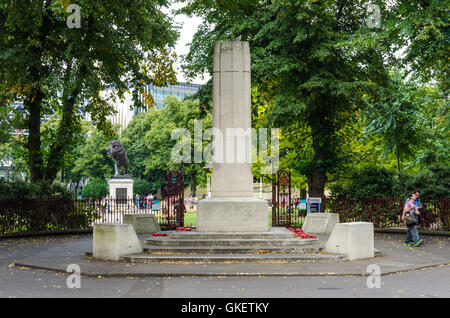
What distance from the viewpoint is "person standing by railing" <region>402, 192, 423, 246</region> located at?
642 inches

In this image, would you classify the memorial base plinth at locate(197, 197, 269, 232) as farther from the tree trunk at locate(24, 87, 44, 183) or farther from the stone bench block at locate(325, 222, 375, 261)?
the tree trunk at locate(24, 87, 44, 183)

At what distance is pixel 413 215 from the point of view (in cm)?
1636

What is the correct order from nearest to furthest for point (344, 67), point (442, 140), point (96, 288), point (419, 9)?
point (96, 288) → point (419, 9) → point (344, 67) → point (442, 140)

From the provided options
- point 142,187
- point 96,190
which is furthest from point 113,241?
point 142,187

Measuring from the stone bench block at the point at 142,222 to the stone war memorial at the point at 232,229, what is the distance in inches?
A: 182

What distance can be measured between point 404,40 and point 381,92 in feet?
11.6

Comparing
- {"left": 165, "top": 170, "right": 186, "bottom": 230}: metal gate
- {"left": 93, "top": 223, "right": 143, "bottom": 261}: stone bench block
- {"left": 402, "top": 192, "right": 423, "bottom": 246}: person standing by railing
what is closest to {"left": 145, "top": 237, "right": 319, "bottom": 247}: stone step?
{"left": 93, "top": 223, "right": 143, "bottom": 261}: stone bench block

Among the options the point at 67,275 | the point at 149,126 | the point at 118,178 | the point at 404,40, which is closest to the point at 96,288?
the point at 67,275

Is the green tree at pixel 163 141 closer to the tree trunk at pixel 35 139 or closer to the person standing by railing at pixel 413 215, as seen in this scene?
the tree trunk at pixel 35 139

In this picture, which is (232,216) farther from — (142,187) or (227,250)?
(142,187)

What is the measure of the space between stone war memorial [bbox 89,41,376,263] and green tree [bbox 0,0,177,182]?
563 centimetres

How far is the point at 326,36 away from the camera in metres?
22.3

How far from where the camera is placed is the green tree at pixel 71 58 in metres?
20.3

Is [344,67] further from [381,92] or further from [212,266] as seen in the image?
[212,266]
